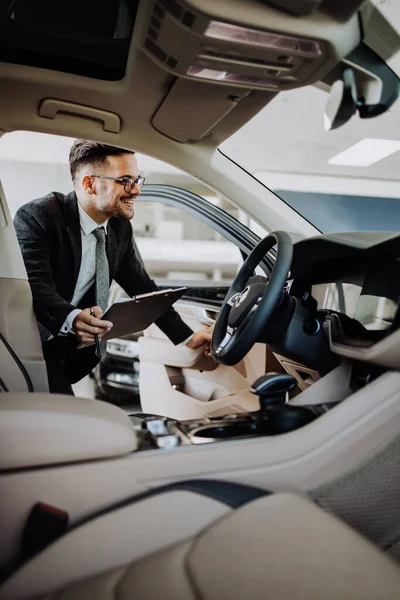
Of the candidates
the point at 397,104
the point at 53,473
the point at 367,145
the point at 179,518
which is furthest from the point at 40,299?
the point at 367,145

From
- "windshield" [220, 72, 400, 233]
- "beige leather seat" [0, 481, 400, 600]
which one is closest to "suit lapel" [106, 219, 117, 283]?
"windshield" [220, 72, 400, 233]

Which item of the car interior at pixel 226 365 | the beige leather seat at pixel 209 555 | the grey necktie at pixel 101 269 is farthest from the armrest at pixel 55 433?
the grey necktie at pixel 101 269

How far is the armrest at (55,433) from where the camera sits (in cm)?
81

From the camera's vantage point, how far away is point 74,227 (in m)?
1.86

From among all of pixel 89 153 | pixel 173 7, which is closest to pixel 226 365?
pixel 173 7

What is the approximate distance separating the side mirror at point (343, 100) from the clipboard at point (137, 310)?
0.78 meters

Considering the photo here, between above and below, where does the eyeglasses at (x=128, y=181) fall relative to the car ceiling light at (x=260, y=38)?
below

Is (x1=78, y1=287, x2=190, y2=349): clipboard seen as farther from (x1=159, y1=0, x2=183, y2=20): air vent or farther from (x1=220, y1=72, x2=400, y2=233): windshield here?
(x1=159, y1=0, x2=183, y2=20): air vent

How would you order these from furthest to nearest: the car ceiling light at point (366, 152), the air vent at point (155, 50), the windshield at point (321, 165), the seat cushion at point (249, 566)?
1. the car ceiling light at point (366, 152)
2. the windshield at point (321, 165)
3. the air vent at point (155, 50)
4. the seat cushion at point (249, 566)

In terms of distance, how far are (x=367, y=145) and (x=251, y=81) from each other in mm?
1863

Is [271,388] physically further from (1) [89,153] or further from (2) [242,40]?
(1) [89,153]

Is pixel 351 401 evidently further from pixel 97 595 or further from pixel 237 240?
pixel 237 240

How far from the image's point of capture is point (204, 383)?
2201mm

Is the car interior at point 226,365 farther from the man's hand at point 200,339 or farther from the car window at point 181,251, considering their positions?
the car window at point 181,251
